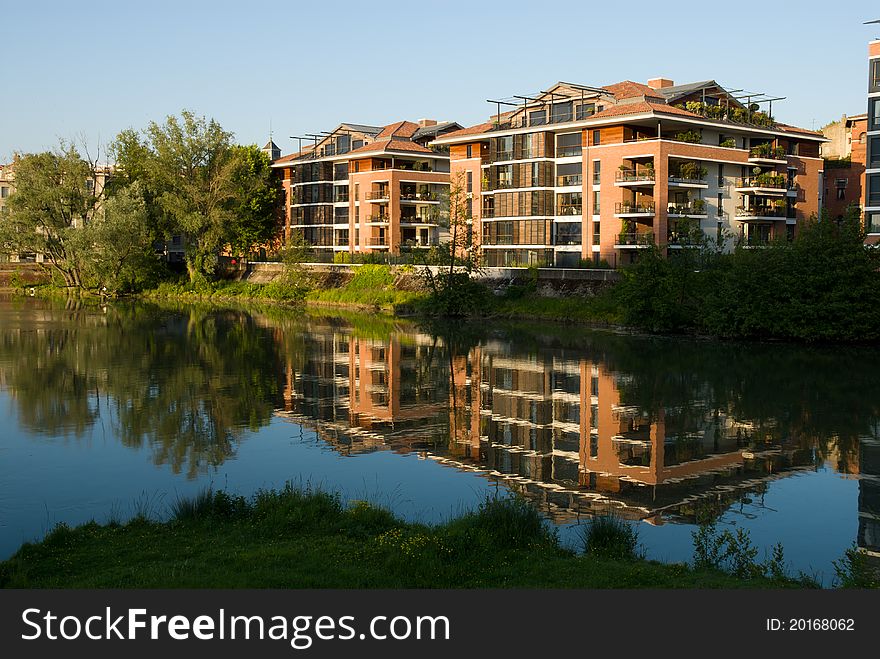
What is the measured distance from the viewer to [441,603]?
10.0 m

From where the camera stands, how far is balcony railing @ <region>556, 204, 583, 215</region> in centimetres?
6656

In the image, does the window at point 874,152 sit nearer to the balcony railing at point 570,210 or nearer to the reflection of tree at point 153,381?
the balcony railing at point 570,210

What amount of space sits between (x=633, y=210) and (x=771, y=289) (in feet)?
54.5

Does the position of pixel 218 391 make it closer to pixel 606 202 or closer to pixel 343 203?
pixel 606 202

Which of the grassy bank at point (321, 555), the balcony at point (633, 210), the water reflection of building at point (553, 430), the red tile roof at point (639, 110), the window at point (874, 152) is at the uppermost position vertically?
the red tile roof at point (639, 110)

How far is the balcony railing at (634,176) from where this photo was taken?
201 ft

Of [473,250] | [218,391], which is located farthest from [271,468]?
[473,250]

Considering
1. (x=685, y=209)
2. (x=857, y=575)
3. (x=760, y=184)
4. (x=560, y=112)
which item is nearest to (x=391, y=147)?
(x=560, y=112)

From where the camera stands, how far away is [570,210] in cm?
6719

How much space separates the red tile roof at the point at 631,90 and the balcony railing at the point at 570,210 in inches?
321

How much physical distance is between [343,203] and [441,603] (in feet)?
280

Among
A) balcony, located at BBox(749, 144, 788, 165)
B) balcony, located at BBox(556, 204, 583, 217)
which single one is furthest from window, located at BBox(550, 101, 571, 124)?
balcony, located at BBox(749, 144, 788, 165)

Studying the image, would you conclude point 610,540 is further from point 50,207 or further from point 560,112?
point 50,207

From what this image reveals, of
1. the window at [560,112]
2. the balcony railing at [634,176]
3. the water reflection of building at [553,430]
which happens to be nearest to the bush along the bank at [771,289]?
the balcony railing at [634,176]
